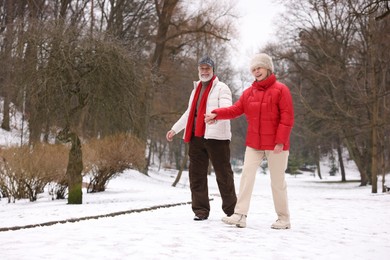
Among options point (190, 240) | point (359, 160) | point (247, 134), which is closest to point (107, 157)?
point (247, 134)

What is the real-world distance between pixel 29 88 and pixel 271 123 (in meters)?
7.22

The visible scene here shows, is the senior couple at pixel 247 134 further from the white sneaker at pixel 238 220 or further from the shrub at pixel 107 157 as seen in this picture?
the shrub at pixel 107 157

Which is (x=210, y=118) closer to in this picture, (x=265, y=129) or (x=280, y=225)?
(x=265, y=129)

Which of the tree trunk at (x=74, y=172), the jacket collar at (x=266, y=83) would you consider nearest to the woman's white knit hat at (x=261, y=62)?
the jacket collar at (x=266, y=83)

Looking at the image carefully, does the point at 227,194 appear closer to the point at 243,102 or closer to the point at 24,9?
the point at 243,102

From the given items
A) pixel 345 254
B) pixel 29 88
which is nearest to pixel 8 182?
pixel 29 88

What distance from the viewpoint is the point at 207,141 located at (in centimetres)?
611

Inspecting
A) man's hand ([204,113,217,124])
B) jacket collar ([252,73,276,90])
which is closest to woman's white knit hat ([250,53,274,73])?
jacket collar ([252,73,276,90])

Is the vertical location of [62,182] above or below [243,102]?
below

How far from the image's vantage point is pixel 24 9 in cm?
3175

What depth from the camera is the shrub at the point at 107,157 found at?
15.7 m

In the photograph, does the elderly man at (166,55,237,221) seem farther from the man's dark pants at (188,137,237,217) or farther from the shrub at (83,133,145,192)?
the shrub at (83,133,145,192)

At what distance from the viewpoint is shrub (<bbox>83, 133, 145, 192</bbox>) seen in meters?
15.7

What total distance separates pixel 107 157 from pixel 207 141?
1076cm
